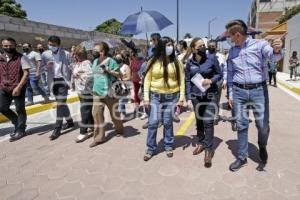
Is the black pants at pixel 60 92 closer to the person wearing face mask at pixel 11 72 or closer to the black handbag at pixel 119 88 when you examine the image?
the person wearing face mask at pixel 11 72

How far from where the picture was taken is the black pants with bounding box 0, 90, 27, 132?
570cm

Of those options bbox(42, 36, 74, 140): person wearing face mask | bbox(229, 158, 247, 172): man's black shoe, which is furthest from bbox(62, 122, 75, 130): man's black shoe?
bbox(229, 158, 247, 172): man's black shoe

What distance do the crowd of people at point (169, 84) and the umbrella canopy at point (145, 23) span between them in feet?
5.21

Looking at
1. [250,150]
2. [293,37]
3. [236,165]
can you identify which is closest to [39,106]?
[250,150]

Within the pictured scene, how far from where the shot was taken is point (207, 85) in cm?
417

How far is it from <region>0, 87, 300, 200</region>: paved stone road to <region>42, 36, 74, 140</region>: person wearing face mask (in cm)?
62

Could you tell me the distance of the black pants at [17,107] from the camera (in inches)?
224

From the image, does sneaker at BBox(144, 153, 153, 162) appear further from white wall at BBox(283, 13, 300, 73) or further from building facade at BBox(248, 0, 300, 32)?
building facade at BBox(248, 0, 300, 32)

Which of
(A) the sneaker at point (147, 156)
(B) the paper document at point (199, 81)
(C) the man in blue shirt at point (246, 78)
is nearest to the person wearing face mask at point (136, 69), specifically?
(A) the sneaker at point (147, 156)

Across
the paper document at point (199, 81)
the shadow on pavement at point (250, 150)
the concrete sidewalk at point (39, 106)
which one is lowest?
the shadow on pavement at point (250, 150)

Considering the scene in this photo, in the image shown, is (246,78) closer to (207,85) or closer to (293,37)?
(207,85)

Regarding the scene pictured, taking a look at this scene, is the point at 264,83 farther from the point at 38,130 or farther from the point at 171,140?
the point at 38,130

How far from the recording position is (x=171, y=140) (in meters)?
4.70

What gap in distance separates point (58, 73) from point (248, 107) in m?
3.73
